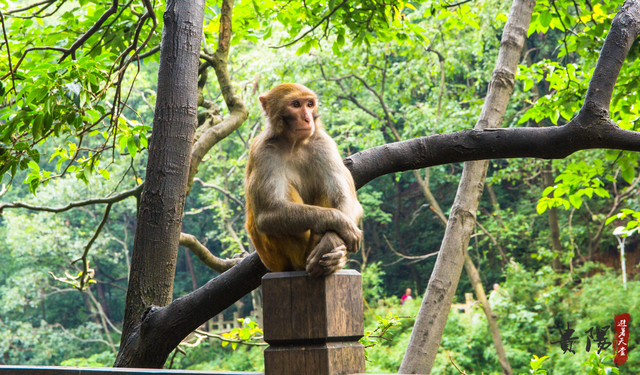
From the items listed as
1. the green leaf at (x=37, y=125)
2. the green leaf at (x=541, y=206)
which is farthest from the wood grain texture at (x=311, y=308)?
the green leaf at (x=541, y=206)

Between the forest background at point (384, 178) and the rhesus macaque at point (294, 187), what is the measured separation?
0.75 meters

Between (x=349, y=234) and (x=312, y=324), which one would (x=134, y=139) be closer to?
(x=349, y=234)

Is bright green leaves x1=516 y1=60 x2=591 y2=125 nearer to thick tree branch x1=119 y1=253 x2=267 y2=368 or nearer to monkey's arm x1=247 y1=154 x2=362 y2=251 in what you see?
monkey's arm x1=247 y1=154 x2=362 y2=251

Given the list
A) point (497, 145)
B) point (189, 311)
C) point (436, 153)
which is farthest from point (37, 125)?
point (497, 145)

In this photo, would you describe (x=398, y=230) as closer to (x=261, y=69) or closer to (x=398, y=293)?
(x=398, y=293)

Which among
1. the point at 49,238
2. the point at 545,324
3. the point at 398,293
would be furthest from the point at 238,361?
the point at 545,324

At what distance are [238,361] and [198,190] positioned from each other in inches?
274

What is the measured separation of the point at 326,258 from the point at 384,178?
1605cm

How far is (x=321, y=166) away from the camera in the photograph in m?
1.99

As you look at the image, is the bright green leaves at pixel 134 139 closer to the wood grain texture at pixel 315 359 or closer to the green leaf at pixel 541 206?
the wood grain texture at pixel 315 359

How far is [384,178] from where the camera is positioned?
680 inches

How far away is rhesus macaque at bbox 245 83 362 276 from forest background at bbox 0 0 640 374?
2.46 feet

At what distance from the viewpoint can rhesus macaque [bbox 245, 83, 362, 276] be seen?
1.77 metres

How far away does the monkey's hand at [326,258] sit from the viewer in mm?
1343
